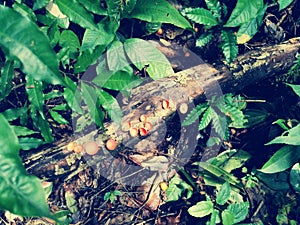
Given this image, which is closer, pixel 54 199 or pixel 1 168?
pixel 1 168

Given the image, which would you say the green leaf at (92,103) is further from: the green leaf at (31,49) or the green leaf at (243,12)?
the green leaf at (243,12)

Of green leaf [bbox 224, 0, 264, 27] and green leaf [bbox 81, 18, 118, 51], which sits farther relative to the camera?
green leaf [bbox 224, 0, 264, 27]

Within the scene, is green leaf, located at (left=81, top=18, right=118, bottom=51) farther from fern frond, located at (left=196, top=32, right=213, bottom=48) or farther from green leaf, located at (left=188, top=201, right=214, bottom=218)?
green leaf, located at (left=188, top=201, right=214, bottom=218)

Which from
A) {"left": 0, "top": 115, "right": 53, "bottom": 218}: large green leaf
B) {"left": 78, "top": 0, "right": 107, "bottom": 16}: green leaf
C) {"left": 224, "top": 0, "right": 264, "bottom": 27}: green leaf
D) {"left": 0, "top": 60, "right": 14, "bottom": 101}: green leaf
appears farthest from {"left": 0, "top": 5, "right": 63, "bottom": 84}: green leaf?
{"left": 224, "top": 0, "right": 264, "bottom": 27}: green leaf

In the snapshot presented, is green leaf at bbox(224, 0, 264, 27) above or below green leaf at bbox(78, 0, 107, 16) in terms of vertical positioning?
below

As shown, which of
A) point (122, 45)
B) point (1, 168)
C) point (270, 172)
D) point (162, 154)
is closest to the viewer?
point (1, 168)

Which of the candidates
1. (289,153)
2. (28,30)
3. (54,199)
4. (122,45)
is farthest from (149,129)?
(28,30)

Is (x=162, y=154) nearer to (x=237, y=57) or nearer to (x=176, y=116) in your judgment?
(x=176, y=116)
